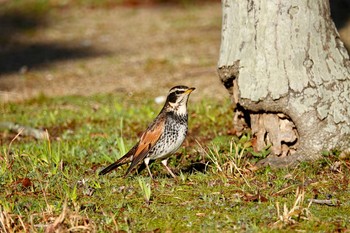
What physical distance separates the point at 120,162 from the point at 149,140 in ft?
1.31

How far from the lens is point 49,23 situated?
21000 millimetres

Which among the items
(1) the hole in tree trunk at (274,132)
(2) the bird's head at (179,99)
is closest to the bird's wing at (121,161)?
(2) the bird's head at (179,99)

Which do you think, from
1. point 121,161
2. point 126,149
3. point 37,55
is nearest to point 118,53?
point 37,55

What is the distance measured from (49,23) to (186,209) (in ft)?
47.5

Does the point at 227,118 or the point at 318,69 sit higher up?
the point at 318,69

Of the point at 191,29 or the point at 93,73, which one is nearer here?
the point at 93,73

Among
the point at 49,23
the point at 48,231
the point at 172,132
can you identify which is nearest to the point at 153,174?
the point at 172,132

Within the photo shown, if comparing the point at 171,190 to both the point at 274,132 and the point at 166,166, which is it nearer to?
the point at 166,166

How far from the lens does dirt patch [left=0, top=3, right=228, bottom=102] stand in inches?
585

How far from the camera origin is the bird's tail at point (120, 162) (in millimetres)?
8391

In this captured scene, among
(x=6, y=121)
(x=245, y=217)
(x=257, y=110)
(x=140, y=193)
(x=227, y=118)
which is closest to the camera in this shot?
(x=245, y=217)

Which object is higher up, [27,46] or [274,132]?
[274,132]

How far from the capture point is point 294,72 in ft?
28.1

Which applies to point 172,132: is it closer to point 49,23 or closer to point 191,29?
point 191,29
